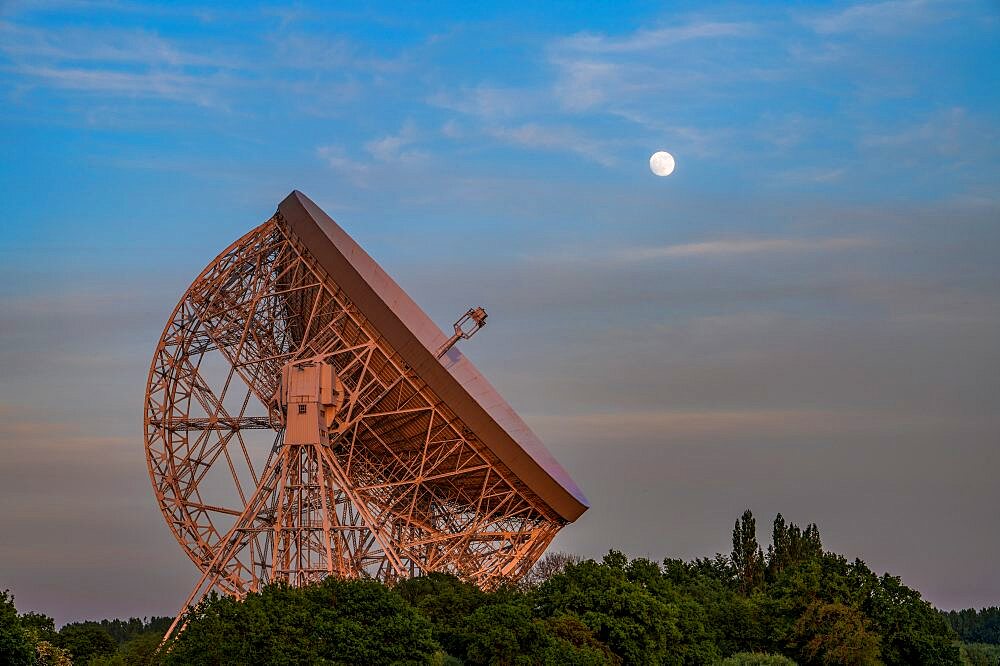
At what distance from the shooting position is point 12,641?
40906 mm

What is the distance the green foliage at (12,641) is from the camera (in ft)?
134

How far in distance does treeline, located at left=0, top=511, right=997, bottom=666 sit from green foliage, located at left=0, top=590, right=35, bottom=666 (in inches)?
2.1

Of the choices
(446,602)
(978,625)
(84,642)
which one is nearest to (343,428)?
(446,602)

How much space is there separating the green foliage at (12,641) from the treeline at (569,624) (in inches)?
2.1

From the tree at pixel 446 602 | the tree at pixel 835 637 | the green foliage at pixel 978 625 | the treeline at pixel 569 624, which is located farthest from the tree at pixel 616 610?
the green foliage at pixel 978 625

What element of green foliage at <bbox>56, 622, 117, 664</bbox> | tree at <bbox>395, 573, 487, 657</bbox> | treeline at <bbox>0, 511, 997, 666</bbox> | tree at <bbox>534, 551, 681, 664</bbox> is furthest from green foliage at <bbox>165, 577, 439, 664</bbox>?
green foliage at <bbox>56, 622, 117, 664</bbox>

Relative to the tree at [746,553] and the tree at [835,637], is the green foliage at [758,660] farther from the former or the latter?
the tree at [746,553]

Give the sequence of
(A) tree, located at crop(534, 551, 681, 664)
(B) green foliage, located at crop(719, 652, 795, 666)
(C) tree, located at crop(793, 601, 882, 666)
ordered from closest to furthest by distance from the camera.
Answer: (A) tree, located at crop(534, 551, 681, 664) → (B) green foliage, located at crop(719, 652, 795, 666) → (C) tree, located at crop(793, 601, 882, 666)

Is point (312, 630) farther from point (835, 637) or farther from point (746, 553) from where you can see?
point (746, 553)

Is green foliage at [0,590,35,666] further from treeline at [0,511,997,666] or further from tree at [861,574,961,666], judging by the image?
tree at [861,574,961,666]

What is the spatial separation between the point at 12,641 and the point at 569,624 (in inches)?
767

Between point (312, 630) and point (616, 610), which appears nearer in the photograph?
point (312, 630)

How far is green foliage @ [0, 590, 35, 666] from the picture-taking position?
40.8 meters

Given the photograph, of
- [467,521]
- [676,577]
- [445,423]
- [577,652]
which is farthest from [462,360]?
[676,577]
